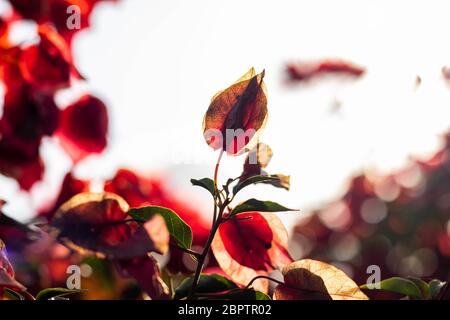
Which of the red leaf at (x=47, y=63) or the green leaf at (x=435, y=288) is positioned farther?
the red leaf at (x=47, y=63)

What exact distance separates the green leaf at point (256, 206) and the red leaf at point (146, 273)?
0.34 feet

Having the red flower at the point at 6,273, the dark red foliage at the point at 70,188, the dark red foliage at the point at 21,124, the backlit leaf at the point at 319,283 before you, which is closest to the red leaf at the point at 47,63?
the dark red foliage at the point at 21,124

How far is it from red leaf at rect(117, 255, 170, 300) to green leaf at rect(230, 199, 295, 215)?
0.10m

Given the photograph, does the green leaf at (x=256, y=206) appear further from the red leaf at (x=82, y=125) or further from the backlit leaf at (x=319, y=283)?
the red leaf at (x=82, y=125)

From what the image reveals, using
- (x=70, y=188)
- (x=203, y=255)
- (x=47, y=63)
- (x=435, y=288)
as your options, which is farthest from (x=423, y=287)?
(x=47, y=63)

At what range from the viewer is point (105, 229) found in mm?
602

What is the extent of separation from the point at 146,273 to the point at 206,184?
0.35ft

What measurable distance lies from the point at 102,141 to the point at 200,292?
59 cm

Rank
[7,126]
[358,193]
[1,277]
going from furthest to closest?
[358,193], [7,126], [1,277]

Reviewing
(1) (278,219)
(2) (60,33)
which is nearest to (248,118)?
(1) (278,219)

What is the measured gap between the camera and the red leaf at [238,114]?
0.65 meters

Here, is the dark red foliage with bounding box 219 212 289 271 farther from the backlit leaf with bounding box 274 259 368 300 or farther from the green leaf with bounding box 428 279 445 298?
the green leaf with bounding box 428 279 445 298
